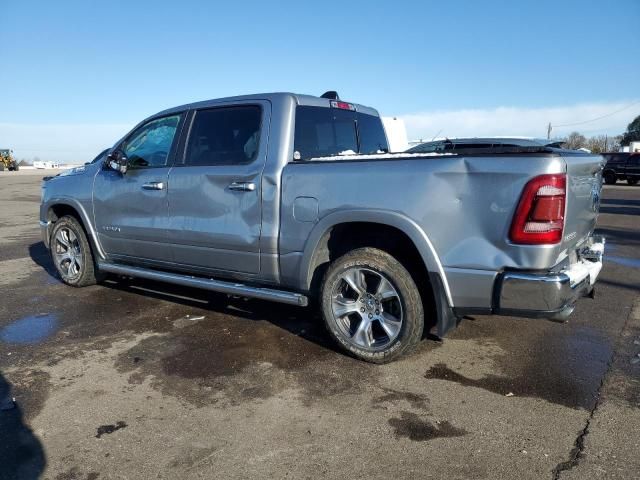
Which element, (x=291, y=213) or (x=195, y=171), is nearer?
(x=291, y=213)

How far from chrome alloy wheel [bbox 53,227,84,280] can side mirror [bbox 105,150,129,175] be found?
1174 mm

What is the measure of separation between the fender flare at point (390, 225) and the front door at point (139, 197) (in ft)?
5.56

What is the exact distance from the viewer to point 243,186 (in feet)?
13.8

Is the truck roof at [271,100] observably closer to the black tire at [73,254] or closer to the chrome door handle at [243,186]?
the chrome door handle at [243,186]

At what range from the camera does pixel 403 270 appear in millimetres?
3680

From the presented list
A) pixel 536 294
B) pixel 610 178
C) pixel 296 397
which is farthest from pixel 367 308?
pixel 610 178

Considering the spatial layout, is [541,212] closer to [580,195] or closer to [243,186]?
[580,195]

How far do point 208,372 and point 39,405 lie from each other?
1.08 meters

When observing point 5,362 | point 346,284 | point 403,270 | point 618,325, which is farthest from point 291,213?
point 618,325

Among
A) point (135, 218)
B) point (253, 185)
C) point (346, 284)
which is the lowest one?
point (346, 284)

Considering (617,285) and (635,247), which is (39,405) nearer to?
(617,285)

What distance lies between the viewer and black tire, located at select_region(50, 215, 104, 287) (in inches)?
232

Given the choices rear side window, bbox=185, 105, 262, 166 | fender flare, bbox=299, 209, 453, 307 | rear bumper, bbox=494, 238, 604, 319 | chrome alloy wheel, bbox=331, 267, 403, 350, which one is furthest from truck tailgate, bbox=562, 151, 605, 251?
rear side window, bbox=185, 105, 262, 166

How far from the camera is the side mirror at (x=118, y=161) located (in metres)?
5.14
